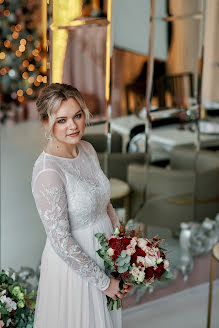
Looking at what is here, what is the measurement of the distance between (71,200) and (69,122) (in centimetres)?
29

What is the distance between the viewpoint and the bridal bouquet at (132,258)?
5.86 ft

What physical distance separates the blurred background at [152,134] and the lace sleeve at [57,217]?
854 mm

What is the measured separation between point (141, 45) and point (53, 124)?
162cm

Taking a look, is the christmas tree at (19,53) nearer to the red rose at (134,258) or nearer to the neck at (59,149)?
the neck at (59,149)

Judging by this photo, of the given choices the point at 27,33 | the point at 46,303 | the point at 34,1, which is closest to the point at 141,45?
the point at 46,303

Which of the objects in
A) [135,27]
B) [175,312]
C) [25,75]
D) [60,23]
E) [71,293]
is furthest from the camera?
[25,75]

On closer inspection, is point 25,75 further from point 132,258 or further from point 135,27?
point 132,258

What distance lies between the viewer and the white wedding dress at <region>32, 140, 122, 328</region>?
175cm

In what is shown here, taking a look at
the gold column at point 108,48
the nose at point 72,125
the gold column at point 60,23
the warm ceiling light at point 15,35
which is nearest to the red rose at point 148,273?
the nose at point 72,125

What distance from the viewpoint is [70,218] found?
73.3 inches

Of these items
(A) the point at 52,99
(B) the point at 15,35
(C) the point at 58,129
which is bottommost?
(C) the point at 58,129

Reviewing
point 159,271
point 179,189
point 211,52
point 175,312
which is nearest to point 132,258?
point 159,271

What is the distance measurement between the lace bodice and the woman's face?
9 centimetres

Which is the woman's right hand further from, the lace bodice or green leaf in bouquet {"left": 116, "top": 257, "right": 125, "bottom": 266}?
green leaf in bouquet {"left": 116, "top": 257, "right": 125, "bottom": 266}
